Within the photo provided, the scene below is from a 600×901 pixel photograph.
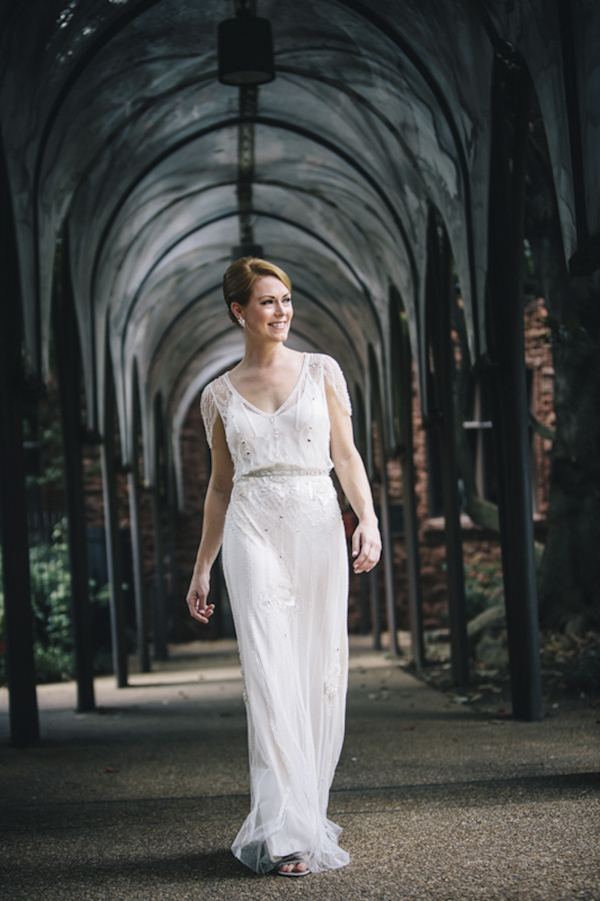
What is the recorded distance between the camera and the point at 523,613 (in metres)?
6.52

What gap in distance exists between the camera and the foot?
3.23 metres

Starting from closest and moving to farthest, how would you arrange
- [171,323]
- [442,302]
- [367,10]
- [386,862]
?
[386,862]
[367,10]
[442,302]
[171,323]

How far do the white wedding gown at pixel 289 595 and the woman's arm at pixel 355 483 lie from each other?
0.19ft

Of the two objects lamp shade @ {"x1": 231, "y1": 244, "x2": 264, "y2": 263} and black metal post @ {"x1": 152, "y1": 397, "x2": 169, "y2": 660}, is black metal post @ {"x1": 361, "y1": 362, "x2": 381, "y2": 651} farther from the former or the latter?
lamp shade @ {"x1": 231, "y1": 244, "x2": 264, "y2": 263}

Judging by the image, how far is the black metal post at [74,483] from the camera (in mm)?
8555

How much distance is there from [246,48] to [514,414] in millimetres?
2997

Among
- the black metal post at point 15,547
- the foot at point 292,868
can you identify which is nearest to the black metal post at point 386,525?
the black metal post at point 15,547

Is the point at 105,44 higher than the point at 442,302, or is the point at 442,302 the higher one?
the point at 105,44

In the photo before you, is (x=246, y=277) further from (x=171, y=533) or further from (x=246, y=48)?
(x=171, y=533)

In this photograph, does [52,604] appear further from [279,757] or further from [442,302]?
[279,757]

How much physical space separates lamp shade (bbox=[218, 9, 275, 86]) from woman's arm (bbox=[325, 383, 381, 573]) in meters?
4.17

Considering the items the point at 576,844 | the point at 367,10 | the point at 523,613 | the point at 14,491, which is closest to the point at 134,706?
the point at 14,491

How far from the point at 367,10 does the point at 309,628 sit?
16.6ft

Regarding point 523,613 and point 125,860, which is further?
point 523,613
